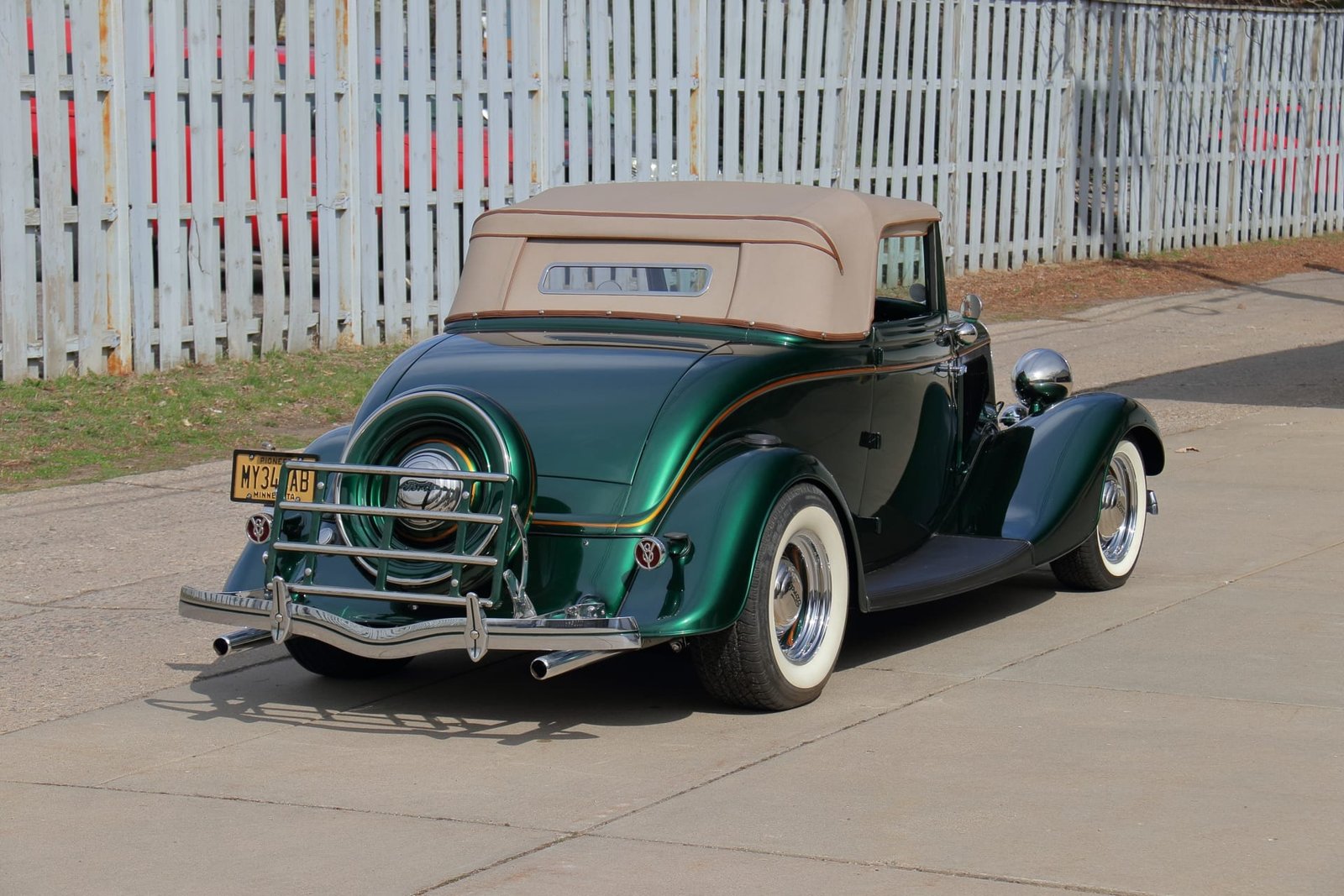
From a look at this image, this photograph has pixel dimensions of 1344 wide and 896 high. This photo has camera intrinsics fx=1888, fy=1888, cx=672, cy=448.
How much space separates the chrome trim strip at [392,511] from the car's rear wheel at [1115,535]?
2.97 m

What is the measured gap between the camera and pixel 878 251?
7.07m

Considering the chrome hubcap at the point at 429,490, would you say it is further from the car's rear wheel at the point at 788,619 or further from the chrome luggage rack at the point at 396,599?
the car's rear wheel at the point at 788,619

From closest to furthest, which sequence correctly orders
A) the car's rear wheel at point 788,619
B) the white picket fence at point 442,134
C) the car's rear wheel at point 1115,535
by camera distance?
1. the car's rear wheel at point 788,619
2. the car's rear wheel at point 1115,535
3. the white picket fence at point 442,134

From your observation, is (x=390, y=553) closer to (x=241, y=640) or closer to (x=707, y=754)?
(x=241, y=640)

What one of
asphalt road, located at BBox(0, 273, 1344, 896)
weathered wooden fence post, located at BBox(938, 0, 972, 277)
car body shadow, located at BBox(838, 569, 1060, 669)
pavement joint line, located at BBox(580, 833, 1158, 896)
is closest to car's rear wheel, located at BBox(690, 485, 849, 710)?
asphalt road, located at BBox(0, 273, 1344, 896)

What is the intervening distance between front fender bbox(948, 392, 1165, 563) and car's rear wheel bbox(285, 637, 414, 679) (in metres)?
2.32

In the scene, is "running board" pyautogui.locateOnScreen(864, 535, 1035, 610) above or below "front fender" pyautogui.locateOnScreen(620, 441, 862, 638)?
below

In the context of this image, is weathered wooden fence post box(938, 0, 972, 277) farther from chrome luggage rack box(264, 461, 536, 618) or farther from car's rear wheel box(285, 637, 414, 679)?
chrome luggage rack box(264, 461, 536, 618)

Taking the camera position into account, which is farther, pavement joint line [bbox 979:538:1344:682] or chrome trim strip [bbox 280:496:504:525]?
pavement joint line [bbox 979:538:1344:682]

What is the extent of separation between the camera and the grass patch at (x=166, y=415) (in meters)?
10.3

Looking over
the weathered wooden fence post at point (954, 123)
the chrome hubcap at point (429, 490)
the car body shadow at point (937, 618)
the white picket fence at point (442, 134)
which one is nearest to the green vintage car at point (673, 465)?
the chrome hubcap at point (429, 490)

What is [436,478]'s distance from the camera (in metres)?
5.66

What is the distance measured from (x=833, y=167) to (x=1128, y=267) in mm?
4488

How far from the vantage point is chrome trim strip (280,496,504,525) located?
18.0ft
